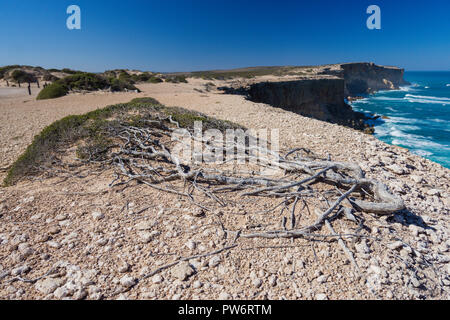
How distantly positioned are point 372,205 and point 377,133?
23.2 m

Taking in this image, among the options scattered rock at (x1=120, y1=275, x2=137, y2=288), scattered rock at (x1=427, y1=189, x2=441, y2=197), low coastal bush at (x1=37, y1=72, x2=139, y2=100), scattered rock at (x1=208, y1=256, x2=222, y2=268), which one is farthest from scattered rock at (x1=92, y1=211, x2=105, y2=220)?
low coastal bush at (x1=37, y1=72, x2=139, y2=100)

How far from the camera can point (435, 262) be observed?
2402 mm

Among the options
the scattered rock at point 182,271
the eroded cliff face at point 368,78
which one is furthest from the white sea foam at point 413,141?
the eroded cliff face at point 368,78

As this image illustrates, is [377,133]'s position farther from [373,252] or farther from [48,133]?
[48,133]

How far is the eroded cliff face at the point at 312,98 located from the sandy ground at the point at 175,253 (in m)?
21.8

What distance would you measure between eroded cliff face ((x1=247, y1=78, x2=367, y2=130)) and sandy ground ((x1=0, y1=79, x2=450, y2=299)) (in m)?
21.8

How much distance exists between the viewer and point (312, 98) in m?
29.8

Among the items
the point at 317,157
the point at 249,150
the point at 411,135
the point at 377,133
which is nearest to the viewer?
the point at 249,150

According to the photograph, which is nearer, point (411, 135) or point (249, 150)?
point (249, 150)

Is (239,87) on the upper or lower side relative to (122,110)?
upper

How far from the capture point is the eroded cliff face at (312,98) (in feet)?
82.1

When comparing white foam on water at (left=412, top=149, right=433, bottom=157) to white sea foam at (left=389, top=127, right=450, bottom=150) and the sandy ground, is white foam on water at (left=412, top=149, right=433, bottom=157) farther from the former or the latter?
the sandy ground

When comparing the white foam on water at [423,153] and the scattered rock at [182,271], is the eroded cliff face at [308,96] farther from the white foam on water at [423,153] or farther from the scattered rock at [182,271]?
the scattered rock at [182,271]
